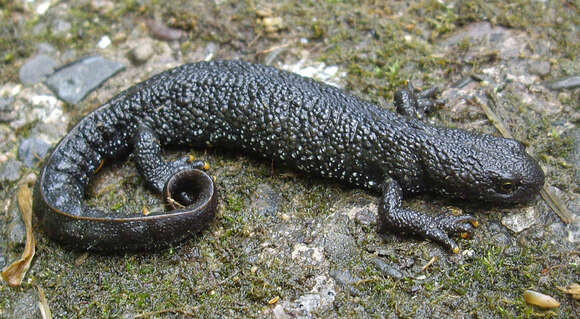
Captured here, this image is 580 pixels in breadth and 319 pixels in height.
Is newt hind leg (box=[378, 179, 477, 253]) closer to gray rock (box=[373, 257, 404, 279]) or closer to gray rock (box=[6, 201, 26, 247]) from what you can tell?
gray rock (box=[373, 257, 404, 279])

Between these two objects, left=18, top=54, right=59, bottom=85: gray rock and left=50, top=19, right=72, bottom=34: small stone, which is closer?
left=18, top=54, right=59, bottom=85: gray rock

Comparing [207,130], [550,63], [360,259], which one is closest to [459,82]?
[550,63]

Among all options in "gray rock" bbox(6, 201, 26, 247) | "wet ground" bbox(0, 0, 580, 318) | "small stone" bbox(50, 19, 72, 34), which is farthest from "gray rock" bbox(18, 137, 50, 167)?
"small stone" bbox(50, 19, 72, 34)

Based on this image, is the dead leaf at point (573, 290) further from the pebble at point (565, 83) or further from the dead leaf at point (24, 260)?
the dead leaf at point (24, 260)

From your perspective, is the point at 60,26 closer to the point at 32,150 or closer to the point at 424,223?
the point at 32,150

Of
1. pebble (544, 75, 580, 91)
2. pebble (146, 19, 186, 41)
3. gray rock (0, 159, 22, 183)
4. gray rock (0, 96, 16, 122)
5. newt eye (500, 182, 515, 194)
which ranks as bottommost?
gray rock (0, 159, 22, 183)

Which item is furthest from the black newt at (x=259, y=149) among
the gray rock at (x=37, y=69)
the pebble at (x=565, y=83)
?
the gray rock at (x=37, y=69)
